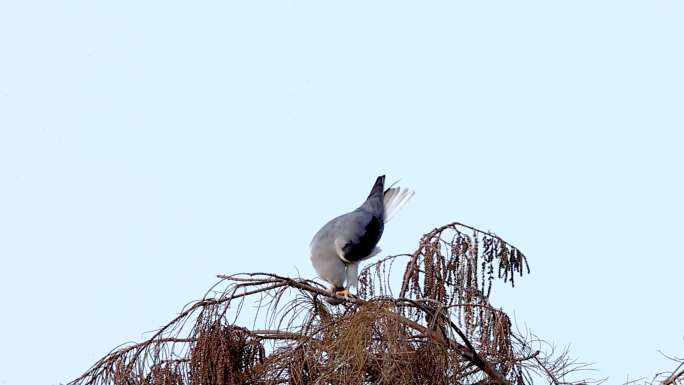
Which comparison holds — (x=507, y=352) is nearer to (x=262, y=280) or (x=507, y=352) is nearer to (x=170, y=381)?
(x=262, y=280)

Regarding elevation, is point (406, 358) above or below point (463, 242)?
below

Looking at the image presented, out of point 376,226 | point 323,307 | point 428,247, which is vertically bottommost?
point 323,307

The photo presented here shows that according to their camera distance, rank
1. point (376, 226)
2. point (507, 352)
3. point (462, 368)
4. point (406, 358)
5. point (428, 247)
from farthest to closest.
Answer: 1. point (376, 226)
2. point (428, 247)
3. point (507, 352)
4. point (462, 368)
5. point (406, 358)

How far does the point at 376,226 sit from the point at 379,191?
565mm

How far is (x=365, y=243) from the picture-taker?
8.76 meters

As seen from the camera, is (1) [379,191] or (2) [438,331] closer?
(2) [438,331]

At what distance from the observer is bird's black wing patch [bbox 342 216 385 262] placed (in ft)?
28.1

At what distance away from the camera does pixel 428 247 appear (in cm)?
655

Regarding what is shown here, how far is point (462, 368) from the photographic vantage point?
5660 millimetres

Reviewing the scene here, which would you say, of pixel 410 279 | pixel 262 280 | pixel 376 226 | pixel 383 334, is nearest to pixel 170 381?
pixel 262 280

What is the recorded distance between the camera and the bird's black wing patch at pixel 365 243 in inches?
338

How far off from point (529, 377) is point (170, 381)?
171cm

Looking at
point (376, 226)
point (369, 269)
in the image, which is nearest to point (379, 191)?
point (376, 226)

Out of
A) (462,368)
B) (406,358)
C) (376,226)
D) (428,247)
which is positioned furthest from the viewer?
(376,226)
